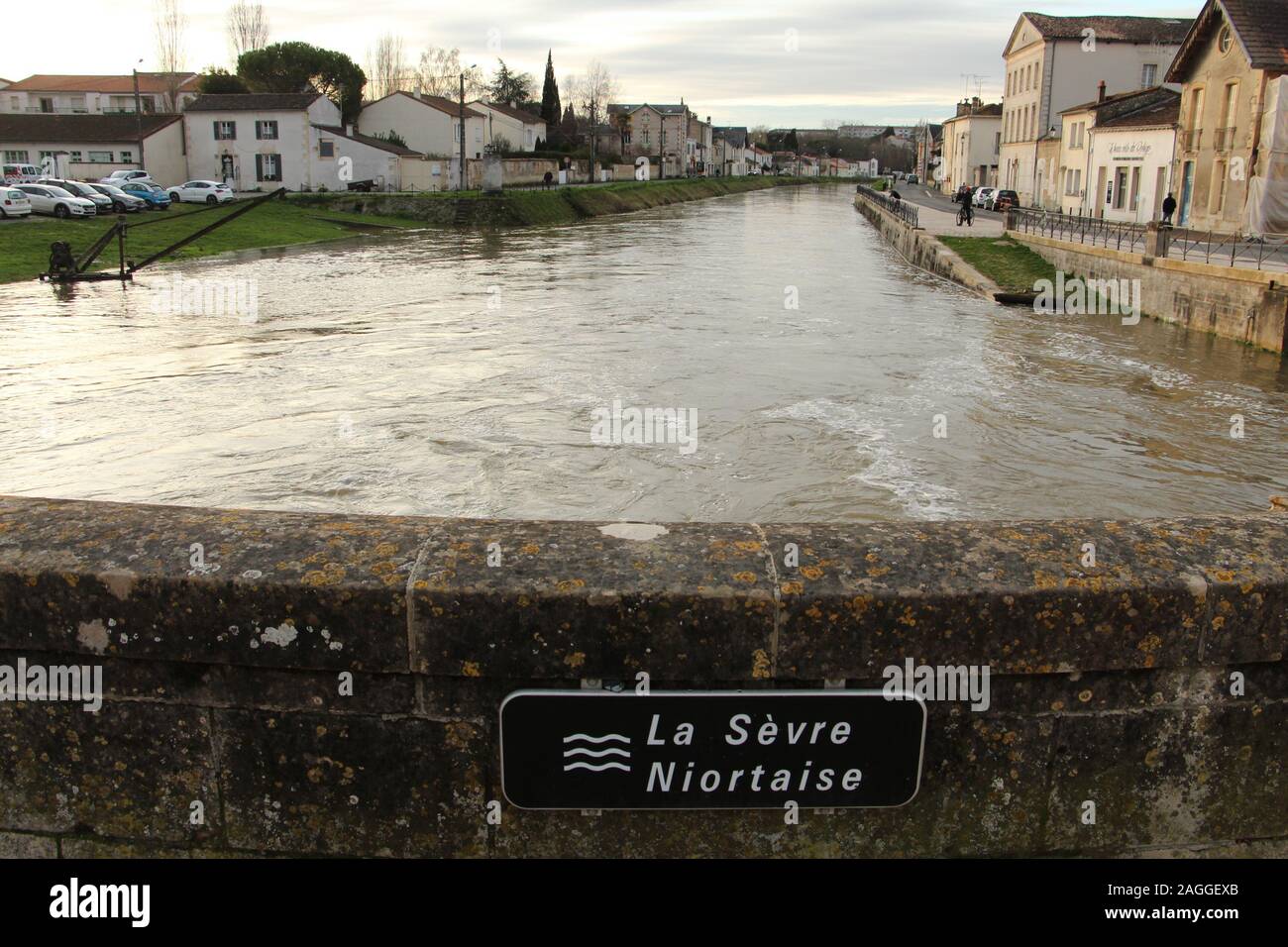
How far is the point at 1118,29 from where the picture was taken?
6544 cm

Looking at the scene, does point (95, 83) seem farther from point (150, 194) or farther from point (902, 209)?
point (902, 209)

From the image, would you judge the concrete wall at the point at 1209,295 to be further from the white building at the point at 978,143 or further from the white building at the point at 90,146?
the white building at the point at 978,143

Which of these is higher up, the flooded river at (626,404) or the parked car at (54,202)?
the parked car at (54,202)

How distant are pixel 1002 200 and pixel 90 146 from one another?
5705 centimetres

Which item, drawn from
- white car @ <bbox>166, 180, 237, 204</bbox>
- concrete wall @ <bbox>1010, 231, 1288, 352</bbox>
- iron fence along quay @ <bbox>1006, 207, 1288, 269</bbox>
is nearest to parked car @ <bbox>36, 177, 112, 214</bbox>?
white car @ <bbox>166, 180, 237, 204</bbox>

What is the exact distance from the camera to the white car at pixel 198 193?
55906 millimetres

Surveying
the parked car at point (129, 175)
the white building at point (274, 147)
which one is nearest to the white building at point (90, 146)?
the white building at point (274, 147)

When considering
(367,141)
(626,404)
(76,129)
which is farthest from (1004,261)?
(76,129)

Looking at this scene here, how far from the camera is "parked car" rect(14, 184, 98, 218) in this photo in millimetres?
43812

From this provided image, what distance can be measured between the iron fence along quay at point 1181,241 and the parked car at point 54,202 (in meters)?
37.7

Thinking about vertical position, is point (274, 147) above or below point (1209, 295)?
above

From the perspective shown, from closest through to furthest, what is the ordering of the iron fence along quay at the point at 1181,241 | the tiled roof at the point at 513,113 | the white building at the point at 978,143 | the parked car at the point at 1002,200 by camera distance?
the iron fence along quay at the point at 1181,241 < the parked car at the point at 1002,200 < the white building at the point at 978,143 < the tiled roof at the point at 513,113

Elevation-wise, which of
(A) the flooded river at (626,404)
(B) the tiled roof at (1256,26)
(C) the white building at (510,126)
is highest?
(C) the white building at (510,126)

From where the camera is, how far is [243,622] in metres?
2.28
